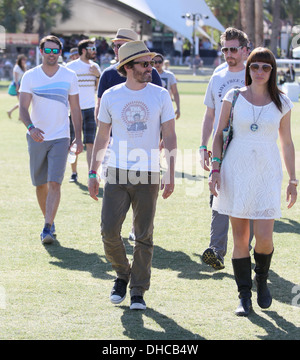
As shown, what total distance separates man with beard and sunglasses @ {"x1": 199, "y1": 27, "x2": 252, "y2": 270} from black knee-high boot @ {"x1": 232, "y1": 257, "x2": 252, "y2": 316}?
1.18 metres

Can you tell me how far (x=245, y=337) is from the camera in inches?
200

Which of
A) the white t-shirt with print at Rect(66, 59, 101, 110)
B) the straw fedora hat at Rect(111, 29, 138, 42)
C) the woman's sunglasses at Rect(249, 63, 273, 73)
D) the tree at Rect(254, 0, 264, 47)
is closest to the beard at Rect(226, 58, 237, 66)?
the straw fedora hat at Rect(111, 29, 138, 42)

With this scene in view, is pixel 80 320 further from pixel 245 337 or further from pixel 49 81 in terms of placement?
pixel 49 81

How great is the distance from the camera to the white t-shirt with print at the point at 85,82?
11.5 metres

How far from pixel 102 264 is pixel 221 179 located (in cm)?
200

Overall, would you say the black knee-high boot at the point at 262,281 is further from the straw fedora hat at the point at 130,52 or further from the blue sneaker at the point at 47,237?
the blue sneaker at the point at 47,237

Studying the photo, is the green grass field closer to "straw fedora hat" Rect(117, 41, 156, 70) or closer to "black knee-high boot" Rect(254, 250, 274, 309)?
"black knee-high boot" Rect(254, 250, 274, 309)

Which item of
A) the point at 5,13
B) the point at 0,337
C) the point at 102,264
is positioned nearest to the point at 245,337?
the point at 0,337

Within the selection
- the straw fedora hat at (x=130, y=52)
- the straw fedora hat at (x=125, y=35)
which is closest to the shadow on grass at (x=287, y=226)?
the straw fedora hat at (x=125, y=35)

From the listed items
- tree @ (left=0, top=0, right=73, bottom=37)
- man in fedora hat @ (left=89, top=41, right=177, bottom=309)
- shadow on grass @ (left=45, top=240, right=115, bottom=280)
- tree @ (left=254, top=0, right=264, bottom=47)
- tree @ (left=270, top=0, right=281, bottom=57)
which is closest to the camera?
man in fedora hat @ (left=89, top=41, right=177, bottom=309)

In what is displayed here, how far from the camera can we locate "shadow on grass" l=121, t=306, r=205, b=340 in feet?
16.7

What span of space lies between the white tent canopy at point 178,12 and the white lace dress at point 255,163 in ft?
177

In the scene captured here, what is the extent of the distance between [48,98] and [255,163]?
321cm

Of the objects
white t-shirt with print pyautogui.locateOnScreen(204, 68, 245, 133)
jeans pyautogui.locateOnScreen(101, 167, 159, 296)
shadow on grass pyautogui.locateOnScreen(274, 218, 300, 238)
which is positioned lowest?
shadow on grass pyautogui.locateOnScreen(274, 218, 300, 238)
